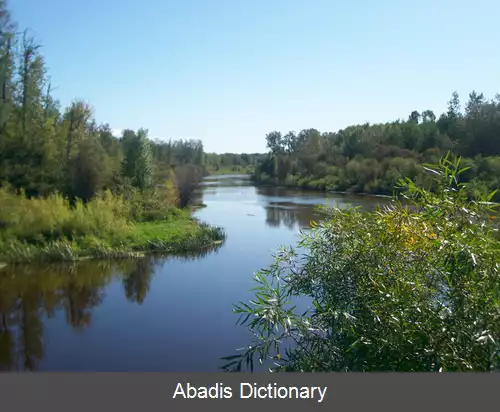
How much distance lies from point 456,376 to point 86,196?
14628 mm

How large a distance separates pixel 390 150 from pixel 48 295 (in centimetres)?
1395

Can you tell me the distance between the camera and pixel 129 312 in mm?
8258

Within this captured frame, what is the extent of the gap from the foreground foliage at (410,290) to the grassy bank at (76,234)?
345 inches

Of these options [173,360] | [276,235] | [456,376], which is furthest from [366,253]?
[276,235]

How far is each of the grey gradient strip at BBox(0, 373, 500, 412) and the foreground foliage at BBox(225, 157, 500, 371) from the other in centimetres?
59

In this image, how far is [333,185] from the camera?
1048 inches

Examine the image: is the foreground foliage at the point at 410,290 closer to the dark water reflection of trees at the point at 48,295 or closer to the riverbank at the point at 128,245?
the dark water reflection of trees at the point at 48,295

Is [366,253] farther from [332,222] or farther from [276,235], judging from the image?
[276,235]

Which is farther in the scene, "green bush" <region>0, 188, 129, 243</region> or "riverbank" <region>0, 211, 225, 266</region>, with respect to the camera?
"green bush" <region>0, 188, 129, 243</region>

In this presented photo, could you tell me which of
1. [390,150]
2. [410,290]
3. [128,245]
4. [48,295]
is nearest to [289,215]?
[390,150]

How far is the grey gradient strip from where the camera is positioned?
219 centimetres

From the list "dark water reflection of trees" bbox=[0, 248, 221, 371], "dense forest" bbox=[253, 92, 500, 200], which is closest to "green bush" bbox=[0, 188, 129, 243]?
"dark water reflection of trees" bbox=[0, 248, 221, 371]

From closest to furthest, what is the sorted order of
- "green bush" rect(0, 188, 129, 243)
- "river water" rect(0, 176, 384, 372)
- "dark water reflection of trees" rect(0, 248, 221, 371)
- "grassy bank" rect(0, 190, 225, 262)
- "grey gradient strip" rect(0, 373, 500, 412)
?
"grey gradient strip" rect(0, 373, 500, 412), "river water" rect(0, 176, 384, 372), "dark water reflection of trees" rect(0, 248, 221, 371), "grassy bank" rect(0, 190, 225, 262), "green bush" rect(0, 188, 129, 243)

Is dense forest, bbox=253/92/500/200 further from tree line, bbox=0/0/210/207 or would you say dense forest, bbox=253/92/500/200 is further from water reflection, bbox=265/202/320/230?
tree line, bbox=0/0/210/207
